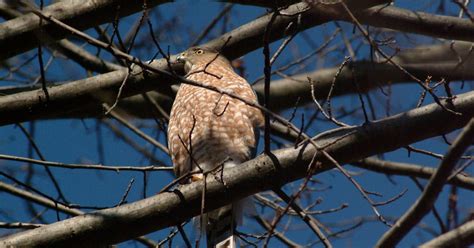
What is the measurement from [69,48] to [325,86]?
1952 mm

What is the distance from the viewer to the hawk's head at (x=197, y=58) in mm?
5389

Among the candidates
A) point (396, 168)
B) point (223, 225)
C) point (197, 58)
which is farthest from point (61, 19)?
point (396, 168)

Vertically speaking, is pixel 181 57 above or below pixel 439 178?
above

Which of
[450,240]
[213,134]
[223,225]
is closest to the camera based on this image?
[450,240]

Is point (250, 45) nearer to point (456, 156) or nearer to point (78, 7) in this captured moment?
point (78, 7)

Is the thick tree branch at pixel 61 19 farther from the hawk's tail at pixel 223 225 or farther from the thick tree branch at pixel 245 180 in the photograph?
the thick tree branch at pixel 245 180

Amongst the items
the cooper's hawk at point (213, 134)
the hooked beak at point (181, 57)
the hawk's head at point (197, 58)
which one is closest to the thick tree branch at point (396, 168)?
the cooper's hawk at point (213, 134)

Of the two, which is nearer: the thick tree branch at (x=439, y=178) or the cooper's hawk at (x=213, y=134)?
the thick tree branch at (x=439, y=178)

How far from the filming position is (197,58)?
5656 millimetres

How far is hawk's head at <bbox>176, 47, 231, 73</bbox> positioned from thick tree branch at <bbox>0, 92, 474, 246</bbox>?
1.88m

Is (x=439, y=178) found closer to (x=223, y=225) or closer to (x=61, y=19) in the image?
(x=223, y=225)

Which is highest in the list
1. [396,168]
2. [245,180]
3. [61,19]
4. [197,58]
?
[197,58]

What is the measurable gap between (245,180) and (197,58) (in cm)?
232

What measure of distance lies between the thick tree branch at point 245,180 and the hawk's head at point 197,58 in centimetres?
188
